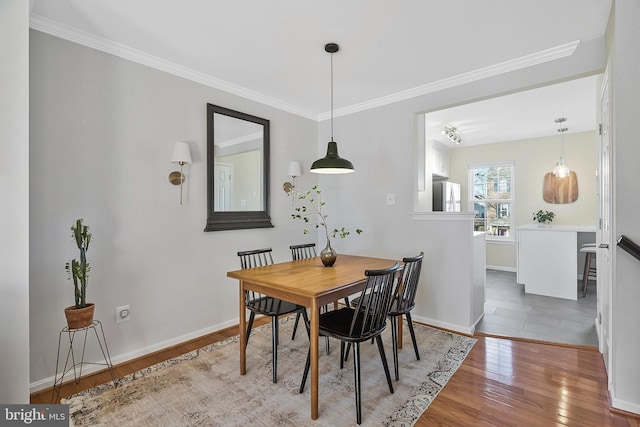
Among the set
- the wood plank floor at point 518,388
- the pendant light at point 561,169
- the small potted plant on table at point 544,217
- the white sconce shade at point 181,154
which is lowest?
the wood plank floor at point 518,388

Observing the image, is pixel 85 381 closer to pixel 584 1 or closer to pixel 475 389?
pixel 475 389

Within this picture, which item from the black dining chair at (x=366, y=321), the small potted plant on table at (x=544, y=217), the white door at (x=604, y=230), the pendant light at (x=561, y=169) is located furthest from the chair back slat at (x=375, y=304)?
the small potted plant on table at (x=544, y=217)

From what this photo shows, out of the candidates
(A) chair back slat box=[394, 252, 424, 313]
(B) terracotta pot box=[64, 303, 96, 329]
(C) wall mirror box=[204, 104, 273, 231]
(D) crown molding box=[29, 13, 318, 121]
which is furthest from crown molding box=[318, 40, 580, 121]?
(B) terracotta pot box=[64, 303, 96, 329]

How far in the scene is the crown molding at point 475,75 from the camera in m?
2.42

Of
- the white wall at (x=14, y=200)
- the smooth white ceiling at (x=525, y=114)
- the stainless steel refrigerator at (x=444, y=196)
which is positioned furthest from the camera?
the stainless steel refrigerator at (x=444, y=196)

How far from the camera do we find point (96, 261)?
2.28 m

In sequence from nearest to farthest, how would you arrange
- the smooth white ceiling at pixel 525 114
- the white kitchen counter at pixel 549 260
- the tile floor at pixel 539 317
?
the tile floor at pixel 539 317 → the smooth white ceiling at pixel 525 114 → the white kitchen counter at pixel 549 260

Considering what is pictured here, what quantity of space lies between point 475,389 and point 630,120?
1845 millimetres


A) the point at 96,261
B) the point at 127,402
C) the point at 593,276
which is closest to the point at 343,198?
the point at 96,261

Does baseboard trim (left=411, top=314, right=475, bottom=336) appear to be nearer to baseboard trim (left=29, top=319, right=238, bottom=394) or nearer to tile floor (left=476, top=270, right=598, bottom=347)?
tile floor (left=476, top=270, right=598, bottom=347)

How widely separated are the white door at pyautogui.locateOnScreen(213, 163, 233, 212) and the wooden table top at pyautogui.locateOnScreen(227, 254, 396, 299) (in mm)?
937

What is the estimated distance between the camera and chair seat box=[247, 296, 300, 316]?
2.21m

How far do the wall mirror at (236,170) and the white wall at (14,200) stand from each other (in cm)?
136

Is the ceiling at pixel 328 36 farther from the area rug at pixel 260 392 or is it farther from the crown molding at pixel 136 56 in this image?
the area rug at pixel 260 392
